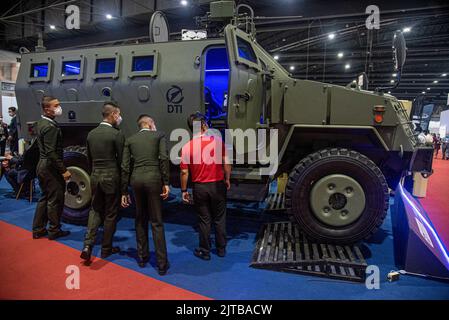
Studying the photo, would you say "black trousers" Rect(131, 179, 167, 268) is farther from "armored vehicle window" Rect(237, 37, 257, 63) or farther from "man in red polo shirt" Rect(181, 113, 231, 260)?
"armored vehicle window" Rect(237, 37, 257, 63)

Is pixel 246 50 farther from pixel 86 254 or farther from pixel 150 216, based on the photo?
pixel 86 254

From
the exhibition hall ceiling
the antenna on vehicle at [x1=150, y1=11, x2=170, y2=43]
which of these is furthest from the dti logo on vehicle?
the exhibition hall ceiling

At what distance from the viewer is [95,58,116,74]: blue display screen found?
461 cm

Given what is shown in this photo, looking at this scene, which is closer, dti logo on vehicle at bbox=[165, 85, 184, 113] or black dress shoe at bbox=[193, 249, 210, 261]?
black dress shoe at bbox=[193, 249, 210, 261]

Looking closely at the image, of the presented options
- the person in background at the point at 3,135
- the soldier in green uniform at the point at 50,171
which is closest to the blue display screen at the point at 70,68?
the soldier in green uniform at the point at 50,171

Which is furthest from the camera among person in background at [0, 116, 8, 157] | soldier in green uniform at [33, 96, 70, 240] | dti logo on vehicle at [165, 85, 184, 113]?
person in background at [0, 116, 8, 157]

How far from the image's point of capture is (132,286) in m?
3.10

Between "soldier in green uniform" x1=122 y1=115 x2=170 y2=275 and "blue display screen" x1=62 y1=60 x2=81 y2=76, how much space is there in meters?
2.04

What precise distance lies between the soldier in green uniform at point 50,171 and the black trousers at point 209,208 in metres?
1.84

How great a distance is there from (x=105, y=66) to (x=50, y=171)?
1649 millimetres

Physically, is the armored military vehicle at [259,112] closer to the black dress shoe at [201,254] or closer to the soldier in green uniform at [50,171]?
the soldier in green uniform at [50,171]
